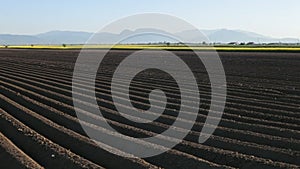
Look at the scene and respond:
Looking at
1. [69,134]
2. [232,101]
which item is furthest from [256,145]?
[232,101]

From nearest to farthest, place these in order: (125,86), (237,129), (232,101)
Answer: (237,129) → (232,101) → (125,86)

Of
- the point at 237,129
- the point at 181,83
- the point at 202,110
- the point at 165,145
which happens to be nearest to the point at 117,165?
the point at 165,145

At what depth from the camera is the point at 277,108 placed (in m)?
10.7

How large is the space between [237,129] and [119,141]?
2284 millimetres

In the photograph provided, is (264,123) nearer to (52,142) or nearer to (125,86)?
(52,142)

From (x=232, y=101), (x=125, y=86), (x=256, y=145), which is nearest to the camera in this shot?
(x=256, y=145)

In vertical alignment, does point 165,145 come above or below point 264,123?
below

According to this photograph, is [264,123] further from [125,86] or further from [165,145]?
[125,86]

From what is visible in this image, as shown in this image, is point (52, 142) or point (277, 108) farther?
point (277, 108)

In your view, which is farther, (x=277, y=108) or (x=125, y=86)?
(x=125, y=86)

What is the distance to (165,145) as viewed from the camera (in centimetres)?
712

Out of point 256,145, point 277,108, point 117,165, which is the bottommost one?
point 117,165

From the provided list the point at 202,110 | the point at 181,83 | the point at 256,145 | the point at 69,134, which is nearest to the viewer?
the point at 256,145

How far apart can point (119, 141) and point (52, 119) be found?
2.28 metres
